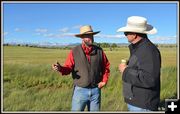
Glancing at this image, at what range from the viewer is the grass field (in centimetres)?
653

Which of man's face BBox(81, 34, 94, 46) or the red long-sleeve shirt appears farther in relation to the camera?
man's face BBox(81, 34, 94, 46)

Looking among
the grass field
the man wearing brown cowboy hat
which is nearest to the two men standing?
the man wearing brown cowboy hat

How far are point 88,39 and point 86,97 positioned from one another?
0.81 meters

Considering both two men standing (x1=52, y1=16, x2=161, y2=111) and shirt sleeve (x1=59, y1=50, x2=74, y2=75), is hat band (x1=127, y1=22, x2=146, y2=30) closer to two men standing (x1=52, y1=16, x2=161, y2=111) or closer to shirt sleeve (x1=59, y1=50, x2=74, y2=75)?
two men standing (x1=52, y1=16, x2=161, y2=111)

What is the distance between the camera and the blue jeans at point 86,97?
17.8ft

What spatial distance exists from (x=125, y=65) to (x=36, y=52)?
2486mm

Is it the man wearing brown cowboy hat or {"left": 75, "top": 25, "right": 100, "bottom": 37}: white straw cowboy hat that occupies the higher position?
{"left": 75, "top": 25, "right": 100, "bottom": 37}: white straw cowboy hat

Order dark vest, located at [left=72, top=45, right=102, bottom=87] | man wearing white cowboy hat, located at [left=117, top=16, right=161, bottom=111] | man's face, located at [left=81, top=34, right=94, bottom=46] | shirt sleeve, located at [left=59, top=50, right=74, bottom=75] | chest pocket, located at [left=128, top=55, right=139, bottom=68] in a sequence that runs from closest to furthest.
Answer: man wearing white cowboy hat, located at [left=117, top=16, right=161, bottom=111]
chest pocket, located at [left=128, top=55, right=139, bottom=68]
shirt sleeve, located at [left=59, top=50, right=74, bottom=75]
dark vest, located at [left=72, top=45, right=102, bottom=87]
man's face, located at [left=81, top=34, right=94, bottom=46]

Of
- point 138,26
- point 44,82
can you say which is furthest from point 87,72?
point 44,82

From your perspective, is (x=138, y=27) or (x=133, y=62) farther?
(x=138, y=27)

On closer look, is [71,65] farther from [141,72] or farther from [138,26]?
[141,72]

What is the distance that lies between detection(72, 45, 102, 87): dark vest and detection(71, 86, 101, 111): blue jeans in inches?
3.1

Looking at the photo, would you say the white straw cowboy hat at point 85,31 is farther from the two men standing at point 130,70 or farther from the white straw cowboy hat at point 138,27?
the white straw cowboy hat at point 138,27

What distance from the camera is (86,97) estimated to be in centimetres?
542
